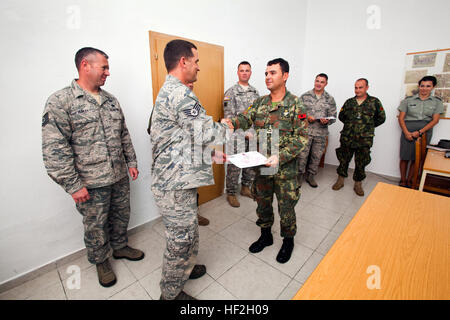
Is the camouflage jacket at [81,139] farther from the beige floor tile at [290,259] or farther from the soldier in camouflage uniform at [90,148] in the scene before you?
the beige floor tile at [290,259]

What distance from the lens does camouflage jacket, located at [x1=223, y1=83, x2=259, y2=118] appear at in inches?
107

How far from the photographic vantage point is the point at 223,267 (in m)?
1.78

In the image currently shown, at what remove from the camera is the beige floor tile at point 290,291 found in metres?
1.50

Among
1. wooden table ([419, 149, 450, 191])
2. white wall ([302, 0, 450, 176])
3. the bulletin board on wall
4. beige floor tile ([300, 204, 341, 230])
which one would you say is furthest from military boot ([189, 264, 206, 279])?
the bulletin board on wall

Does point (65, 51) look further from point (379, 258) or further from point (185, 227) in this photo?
point (379, 258)

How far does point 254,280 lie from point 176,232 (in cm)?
81

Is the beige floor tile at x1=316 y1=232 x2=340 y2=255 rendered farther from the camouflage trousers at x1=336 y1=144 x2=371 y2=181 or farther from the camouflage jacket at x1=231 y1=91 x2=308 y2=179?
the camouflage trousers at x1=336 y1=144 x2=371 y2=181

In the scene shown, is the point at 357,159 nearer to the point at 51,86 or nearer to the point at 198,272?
the point at 198,272

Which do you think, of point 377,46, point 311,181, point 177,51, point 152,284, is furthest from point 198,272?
point 377,46

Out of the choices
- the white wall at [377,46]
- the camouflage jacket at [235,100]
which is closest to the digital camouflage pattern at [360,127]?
the white wall at [377,46]

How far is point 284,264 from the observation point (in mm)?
1810

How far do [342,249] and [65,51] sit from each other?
2.24 metres
